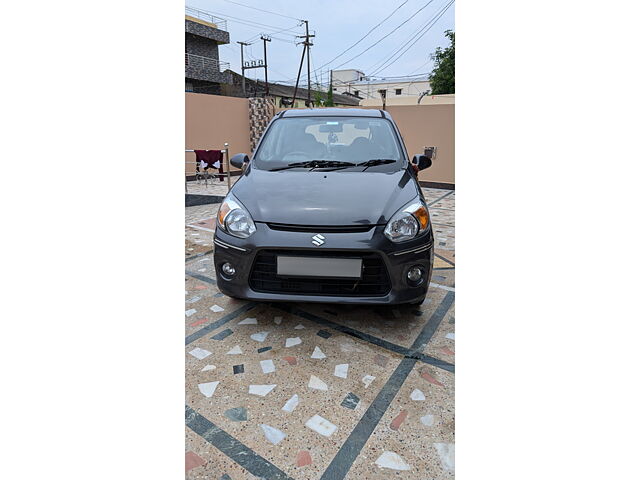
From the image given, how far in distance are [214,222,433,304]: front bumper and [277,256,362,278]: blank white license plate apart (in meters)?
0.04

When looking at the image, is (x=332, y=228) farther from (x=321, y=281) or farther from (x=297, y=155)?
(x=297, y=155)

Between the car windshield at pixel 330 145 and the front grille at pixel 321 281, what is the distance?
884 millimetres

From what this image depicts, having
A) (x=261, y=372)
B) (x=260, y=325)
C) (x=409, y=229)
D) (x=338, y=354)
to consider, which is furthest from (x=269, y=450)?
(x=409, y=229)

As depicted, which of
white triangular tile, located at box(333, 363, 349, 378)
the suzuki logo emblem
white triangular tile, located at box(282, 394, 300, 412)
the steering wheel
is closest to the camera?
white triangular tile, located at box(282, 394, 300, 412)

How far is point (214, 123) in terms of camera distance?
9883 mm

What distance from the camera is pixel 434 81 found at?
23297 millimetres

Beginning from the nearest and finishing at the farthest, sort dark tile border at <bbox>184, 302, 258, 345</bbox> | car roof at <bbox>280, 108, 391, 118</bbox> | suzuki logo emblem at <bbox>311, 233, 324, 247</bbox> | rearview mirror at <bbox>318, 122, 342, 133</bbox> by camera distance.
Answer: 1. suzuki logo emblem at <bbox>311, 233, 324, 247</bbox>
2. dark tile border at <bbox>184, 302, 258, 345</bbox>
3. rearview mirror at <bbox>318, 122, 342, 133</bbox>
4. car roof at <bbox>280, 108, 391, 118</bbox>

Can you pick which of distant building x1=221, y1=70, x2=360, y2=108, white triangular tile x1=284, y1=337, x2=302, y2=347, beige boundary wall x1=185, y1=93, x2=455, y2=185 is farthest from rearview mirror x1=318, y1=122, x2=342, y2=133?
distant building x1=221, y1=70, x2=360, y2=108

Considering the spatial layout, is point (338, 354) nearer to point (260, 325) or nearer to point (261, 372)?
point (261, 372)

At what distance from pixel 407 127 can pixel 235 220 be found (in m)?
7.83

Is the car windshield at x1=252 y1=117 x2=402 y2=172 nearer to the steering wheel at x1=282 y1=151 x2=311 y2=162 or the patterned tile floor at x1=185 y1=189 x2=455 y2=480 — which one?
the steering wheel at x1=282 y1=151 x2=311 y2=162

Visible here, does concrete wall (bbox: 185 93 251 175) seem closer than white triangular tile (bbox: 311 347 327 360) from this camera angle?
No

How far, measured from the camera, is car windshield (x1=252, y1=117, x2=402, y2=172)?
9.15ft

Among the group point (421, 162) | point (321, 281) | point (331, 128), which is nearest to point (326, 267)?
point (321, 281)
